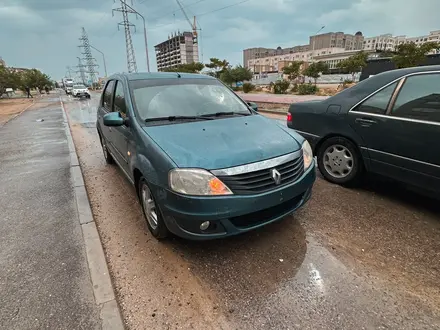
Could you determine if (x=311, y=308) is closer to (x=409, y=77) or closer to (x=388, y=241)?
(x=388, y=241)

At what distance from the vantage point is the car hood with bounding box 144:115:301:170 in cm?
219

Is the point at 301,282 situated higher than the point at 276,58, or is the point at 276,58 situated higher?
the point at 276,58

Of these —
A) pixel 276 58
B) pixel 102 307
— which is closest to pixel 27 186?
pixel 102 307

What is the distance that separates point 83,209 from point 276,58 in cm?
13680

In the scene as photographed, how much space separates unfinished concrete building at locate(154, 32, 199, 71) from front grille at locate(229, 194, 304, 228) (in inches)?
3247

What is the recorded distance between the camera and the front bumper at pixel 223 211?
211 centimetres

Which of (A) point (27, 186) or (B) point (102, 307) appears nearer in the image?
(B) point (102, 307)

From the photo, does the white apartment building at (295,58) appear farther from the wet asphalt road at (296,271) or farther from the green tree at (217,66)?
the wet asphalt road at (296,271)

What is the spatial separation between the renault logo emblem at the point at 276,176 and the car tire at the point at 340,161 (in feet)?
6.07

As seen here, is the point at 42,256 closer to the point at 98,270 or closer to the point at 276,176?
the point at 98,270

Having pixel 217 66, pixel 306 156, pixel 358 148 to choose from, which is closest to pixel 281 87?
pixel 217 66

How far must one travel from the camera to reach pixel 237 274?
89.9 inches

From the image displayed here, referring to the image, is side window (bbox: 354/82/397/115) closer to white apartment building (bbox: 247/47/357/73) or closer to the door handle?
the door handle

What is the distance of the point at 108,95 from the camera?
4.48m
